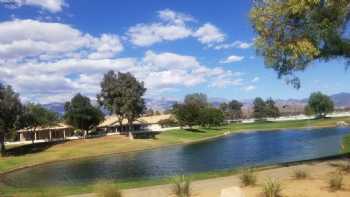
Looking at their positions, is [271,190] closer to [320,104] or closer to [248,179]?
[248,179]

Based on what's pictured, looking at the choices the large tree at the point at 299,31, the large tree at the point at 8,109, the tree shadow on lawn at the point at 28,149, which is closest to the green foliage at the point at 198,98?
the tree shadow on lawn at the point at 28,149

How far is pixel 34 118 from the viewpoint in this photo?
89.6m

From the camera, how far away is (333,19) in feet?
73.4

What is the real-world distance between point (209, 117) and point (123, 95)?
4419 centimetres

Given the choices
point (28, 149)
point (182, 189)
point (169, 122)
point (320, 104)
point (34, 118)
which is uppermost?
point (320, 104)

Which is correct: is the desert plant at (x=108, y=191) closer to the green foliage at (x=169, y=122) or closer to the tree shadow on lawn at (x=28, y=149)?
the tree shadow on lawn at (x=28, y=149)

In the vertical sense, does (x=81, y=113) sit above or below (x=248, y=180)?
above

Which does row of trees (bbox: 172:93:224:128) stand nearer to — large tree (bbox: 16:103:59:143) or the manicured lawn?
the manicured lawn

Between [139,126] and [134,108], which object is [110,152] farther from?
[139,126]

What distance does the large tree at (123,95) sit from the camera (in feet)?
331

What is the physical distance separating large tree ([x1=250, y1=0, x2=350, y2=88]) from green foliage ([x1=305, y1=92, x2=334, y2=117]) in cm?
16670

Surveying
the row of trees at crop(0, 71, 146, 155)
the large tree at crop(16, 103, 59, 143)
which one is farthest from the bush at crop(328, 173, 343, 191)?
the row of trees at crop(0, 71, 146, 155)

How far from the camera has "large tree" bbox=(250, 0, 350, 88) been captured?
2223 cm

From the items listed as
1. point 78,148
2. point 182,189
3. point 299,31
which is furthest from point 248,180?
Answer: point 78,148
